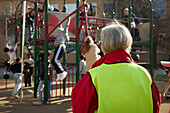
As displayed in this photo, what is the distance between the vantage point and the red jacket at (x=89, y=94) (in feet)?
4.77

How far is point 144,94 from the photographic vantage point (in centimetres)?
148

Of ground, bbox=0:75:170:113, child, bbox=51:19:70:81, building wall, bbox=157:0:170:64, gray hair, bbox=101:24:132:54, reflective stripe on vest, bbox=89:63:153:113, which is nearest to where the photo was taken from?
reflective stripe on vest, bbox=89:63:153:113

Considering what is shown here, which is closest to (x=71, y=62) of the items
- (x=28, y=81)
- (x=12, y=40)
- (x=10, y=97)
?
(x=12, y=40)

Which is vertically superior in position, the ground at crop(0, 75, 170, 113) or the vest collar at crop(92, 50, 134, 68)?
the vest collar at crop(92, 50, 134, 68)

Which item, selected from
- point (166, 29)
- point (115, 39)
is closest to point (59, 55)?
point (115, 39)

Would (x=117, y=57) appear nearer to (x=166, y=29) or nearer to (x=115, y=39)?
(x=115, y=39)

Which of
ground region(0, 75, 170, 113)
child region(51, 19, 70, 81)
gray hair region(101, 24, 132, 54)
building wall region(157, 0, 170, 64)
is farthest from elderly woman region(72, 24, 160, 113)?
building wall region(157, 0, 170, 64)

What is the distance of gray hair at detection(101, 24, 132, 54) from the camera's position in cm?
155

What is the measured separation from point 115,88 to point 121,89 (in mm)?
43

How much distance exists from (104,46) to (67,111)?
12.9 feet

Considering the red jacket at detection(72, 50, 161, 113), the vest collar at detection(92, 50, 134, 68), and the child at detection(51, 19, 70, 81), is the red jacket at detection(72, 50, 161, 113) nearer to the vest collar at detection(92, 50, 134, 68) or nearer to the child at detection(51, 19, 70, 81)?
the vest collar at detection(92, 50, 134, 68)

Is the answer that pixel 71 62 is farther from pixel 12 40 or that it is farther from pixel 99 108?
pixel 99 108

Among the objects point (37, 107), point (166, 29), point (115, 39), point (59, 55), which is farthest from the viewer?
point (166, 29)

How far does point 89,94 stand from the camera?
1.45m
